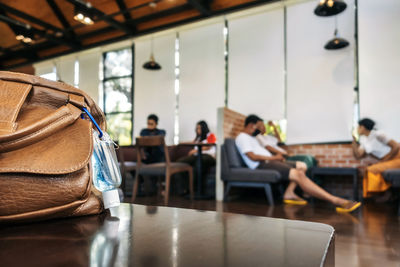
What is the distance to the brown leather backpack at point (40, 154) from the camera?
0.38m

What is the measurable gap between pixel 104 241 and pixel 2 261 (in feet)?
0.30

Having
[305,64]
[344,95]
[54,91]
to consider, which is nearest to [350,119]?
[344,95]

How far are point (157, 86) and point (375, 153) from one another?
5.03 metres

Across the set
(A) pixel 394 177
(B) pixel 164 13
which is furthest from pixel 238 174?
(B) pixel 164 13

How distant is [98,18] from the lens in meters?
6.82

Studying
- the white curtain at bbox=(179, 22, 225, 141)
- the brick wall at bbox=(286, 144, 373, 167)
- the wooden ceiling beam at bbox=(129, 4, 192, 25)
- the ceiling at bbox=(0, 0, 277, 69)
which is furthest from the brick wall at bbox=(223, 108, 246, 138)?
the wooden ceiling beam at bbox=(129, 4, 192, 25)

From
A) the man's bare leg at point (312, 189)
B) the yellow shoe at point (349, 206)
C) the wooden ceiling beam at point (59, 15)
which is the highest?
the wooden ceiling beam at point (59, 15)

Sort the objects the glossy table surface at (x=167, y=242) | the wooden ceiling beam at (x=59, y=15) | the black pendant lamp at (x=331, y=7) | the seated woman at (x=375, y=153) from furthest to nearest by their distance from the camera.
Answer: the wooden ceiling beam at (x=59, y=15) < the seated woman at (x=375, y=153) < the black pendant lamp at (x=331, y=7) < the glossy table surface at (x=167, y=242)

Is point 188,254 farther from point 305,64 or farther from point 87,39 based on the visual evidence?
point 87,39

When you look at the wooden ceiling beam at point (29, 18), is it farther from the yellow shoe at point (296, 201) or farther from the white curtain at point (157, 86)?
the yellow shoe at point (296, 201)

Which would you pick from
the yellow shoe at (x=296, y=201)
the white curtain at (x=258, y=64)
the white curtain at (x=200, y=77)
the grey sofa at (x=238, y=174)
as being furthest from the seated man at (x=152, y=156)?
the yellow shoe at (x=296, y=201)

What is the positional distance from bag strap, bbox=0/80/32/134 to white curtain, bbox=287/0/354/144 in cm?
549

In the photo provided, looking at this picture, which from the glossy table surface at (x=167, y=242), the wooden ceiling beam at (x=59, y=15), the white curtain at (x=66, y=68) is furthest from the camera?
the white curtain at (x=66, y=68)

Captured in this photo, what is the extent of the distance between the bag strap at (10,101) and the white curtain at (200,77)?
20.5 feet
